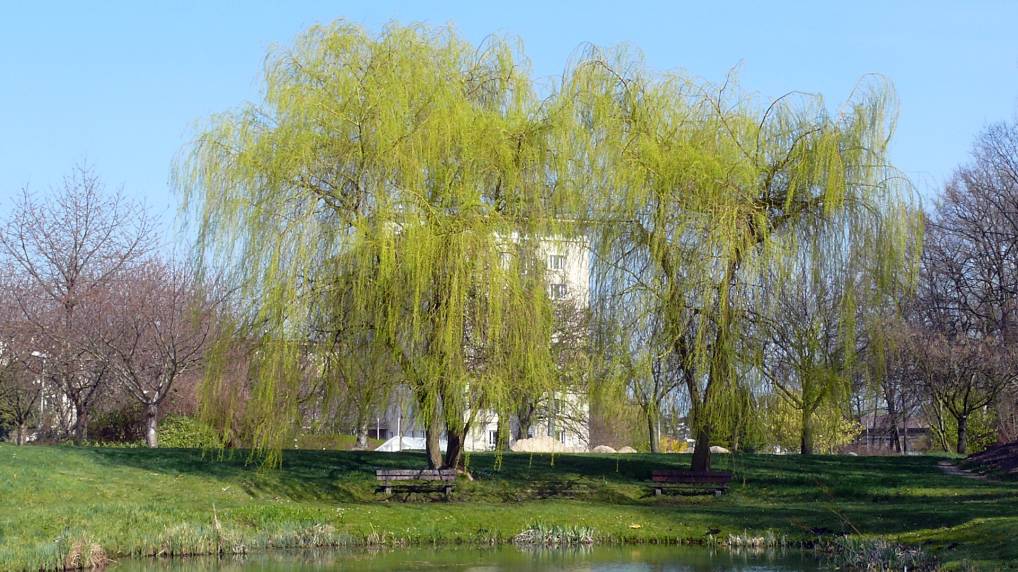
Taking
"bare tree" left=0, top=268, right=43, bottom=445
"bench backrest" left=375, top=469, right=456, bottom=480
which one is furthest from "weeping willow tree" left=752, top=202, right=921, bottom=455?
"bare tree" left=0, top=268, right=43, bottom=445

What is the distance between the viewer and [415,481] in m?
24.0

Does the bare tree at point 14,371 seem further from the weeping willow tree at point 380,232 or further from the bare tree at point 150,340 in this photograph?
the weeping willow tree at point 380,232

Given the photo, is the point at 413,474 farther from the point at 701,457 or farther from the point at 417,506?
the point at 701,457

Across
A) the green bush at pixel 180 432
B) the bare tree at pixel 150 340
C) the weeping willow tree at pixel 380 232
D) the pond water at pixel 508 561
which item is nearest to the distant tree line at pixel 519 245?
the weeping willow tree at pixel 380 232

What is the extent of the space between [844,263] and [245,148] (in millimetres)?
13149

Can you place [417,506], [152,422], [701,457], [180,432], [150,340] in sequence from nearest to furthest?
[417,506] → [701,457] → [152,422] → [150,340] → [180,432]

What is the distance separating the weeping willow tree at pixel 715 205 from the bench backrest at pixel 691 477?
3.33 ft

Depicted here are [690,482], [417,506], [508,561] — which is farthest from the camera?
[690,482]

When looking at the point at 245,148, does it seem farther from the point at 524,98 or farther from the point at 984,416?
the point at 984,416

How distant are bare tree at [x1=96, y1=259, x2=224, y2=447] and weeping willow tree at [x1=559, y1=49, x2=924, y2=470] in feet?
41.9

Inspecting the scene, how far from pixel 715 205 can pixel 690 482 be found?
21.1 ft


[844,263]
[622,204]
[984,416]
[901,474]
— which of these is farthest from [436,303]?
[984,416]

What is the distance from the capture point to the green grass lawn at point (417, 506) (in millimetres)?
18688

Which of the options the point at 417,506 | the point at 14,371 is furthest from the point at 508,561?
the point at 14,371
